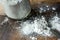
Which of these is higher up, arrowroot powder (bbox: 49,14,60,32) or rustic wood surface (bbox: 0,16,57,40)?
arrowroot powder (bbox: 49,14,60,32)

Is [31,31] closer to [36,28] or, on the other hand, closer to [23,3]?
[36,28]

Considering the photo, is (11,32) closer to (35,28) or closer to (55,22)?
(35,28)

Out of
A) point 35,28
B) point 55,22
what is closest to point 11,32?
point 35,28

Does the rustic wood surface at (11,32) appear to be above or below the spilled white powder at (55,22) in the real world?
below

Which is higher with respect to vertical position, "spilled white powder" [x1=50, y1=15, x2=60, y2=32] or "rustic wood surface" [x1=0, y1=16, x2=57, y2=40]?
"spilled white powder" [x1=50, y1=15, x2=60, y2=32]

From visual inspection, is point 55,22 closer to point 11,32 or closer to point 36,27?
point 36,27

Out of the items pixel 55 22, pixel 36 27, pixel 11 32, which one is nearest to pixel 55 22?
pixel 55 22
